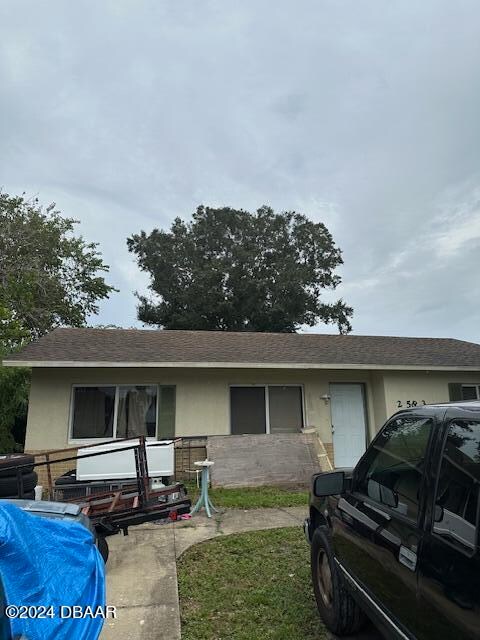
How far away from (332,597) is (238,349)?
8.37m

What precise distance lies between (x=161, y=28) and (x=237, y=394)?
28.6 feet

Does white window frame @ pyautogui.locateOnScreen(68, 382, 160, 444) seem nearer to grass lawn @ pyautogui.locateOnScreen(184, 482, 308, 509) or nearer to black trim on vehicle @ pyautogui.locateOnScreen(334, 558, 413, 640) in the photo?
grass lawn @ pyautogui.locateOnScreen(184, 482, 308, 509)

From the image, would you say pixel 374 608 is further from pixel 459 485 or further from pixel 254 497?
pixel 254 497

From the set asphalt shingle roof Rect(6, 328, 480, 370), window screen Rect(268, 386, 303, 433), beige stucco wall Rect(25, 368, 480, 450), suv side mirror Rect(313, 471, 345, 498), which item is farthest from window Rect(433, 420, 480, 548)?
window screen Rect(268, 386, 303, 433)

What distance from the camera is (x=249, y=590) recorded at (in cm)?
405

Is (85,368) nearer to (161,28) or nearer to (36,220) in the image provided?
(161,28)

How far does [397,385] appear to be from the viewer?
10945 mm

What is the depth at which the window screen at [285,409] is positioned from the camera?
10641 mm

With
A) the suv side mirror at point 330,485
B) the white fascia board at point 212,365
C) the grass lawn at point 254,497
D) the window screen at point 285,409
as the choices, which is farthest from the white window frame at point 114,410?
the suv side mirror at point 330,485

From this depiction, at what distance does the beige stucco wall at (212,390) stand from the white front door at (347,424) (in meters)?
0.22

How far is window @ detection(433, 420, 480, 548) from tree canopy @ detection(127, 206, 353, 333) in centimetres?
2608

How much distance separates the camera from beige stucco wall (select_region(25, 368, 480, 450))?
9516 mm

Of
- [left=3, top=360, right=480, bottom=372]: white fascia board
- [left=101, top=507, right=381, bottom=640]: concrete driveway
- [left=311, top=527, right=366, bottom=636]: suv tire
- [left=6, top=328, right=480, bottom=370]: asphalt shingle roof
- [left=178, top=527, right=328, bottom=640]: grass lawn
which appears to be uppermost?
[left=6, top=328, right=480, bottom=370]: asphalt shingle roof

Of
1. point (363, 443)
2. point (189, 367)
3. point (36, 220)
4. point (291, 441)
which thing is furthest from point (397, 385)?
point (36, 220)
